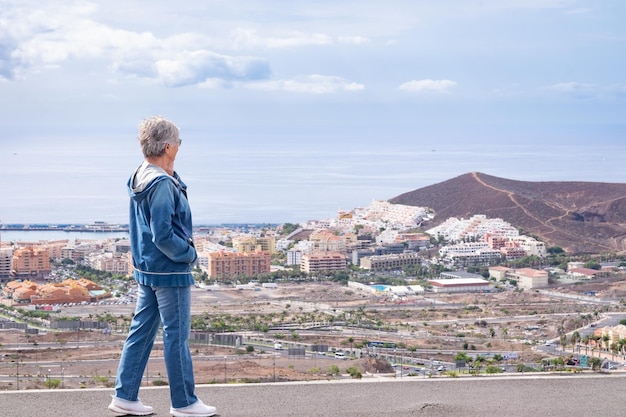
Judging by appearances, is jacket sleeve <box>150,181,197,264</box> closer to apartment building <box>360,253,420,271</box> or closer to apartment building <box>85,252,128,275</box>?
apartment building <box>85,252,128,275</box>

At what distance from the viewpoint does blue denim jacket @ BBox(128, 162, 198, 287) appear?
7.79ft

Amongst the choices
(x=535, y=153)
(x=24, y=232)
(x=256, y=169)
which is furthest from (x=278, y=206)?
(x=535, y=153)

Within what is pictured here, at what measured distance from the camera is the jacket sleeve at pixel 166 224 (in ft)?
7.76

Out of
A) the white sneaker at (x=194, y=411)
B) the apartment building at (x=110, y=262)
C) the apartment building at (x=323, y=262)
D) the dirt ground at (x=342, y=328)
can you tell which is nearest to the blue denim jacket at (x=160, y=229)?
the white sneaker at (x=194, y=411)

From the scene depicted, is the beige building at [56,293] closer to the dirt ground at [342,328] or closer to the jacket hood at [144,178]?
the dirt ground at [342,328]

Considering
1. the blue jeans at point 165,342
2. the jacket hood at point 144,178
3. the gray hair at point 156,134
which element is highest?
the gray hair at point 156,134

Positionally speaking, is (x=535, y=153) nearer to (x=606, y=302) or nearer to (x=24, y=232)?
(x=24, y=232)

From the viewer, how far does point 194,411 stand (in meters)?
2.49

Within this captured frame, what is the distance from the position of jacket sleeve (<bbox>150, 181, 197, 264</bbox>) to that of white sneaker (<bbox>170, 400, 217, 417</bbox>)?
387 mm

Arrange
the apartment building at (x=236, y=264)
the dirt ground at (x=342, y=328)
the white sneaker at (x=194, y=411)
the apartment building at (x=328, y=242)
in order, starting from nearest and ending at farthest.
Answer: the white sneaker at (x=194, y=411)
the dirt ground at (x=342, y=328)
the apartment building at (x=236, y=264)
the apartment building at (x=328, y=242)

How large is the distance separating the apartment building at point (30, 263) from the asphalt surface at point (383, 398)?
18657 mm

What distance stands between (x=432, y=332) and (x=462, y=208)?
16334 mm

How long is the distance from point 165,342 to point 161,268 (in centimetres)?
19

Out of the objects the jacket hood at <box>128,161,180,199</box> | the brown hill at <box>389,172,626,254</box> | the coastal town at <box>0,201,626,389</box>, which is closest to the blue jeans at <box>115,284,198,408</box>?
the jacket hood at <box>128,161,180,199</box>
